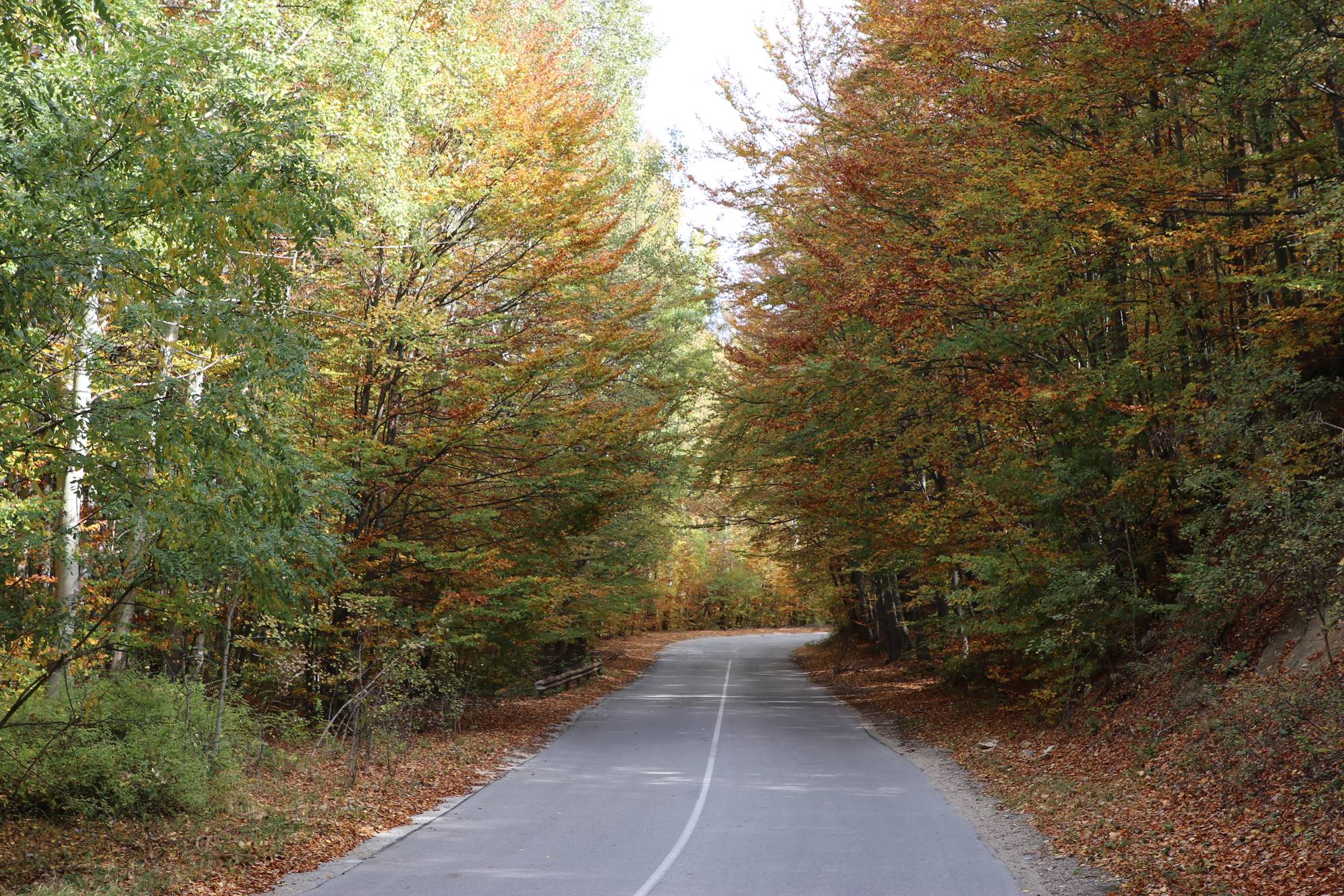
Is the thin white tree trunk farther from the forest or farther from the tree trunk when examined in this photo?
the tree trunk

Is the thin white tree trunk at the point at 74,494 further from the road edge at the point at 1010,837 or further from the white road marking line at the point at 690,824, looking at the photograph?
the road edge at the point at 1010,837

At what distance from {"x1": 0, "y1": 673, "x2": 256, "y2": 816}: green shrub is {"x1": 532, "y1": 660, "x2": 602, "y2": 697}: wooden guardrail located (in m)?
15.0

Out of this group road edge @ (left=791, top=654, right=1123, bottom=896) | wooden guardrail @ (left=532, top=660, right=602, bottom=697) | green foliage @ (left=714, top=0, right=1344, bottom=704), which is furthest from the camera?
wooden guardrail @ (left=532, top=660, right=602, bottom=697)

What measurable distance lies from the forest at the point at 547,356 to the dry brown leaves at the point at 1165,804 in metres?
0.46

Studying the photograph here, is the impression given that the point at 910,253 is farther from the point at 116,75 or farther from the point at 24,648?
the point at 24,648

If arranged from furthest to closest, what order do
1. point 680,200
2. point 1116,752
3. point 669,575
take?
point 669,575, point 680,200, point 1116,752

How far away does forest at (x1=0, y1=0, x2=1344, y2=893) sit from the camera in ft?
23.5

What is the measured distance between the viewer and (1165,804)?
32.0 feet

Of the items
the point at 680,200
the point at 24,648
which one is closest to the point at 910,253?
the point at 24,648

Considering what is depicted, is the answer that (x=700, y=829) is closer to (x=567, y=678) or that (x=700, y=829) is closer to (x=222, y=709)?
(x=222, y=709)

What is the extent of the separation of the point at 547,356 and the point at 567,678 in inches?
513

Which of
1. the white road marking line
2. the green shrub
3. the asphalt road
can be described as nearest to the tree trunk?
the green shrub

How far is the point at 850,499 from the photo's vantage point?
1916 centimetres

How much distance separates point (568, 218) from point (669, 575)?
43111 millimetres
